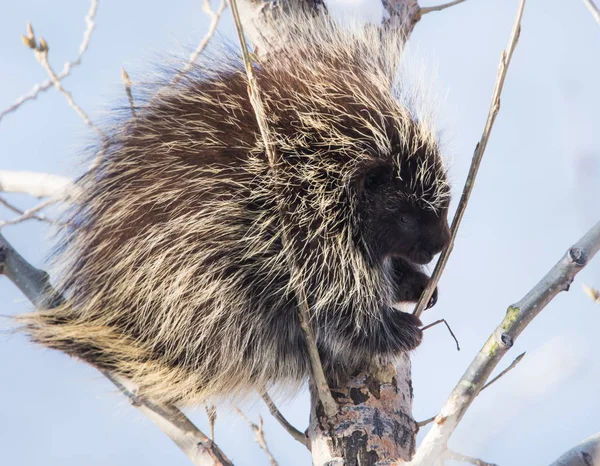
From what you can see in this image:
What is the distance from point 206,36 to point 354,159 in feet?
2.46

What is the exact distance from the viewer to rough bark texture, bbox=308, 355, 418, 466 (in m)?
1.73

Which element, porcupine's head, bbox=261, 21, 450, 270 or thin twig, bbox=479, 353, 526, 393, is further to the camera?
porcupine's head, bbox=261, 21, 450, 270

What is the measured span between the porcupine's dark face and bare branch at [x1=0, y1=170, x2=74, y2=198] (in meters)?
0.91

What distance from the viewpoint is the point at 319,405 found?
1.84 meters

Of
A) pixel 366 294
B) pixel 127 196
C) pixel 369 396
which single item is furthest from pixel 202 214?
pixel 369 396

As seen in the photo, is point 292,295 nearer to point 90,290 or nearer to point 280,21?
point 90,290

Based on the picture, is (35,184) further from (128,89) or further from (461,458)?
(461,458)

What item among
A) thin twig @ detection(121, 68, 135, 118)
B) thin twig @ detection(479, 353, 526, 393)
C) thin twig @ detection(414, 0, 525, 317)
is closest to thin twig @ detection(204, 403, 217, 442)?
thin twig @ detection(414, 0, 525, 317)

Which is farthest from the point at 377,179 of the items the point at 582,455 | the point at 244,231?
the point at 582,455

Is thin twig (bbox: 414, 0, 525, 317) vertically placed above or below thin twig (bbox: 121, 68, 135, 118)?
below

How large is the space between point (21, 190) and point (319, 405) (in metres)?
1.10

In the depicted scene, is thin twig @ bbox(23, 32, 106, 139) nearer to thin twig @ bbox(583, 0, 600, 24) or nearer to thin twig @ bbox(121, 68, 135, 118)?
thin twig @ bbox(121, 68, 135, 118)

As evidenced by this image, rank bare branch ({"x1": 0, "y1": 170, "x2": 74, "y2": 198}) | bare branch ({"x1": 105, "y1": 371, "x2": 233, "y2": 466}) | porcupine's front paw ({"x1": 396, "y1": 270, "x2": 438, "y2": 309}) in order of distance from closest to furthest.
→ bare branch ({"x1": 105, "y1": 371, "x2": 233, "y2": 466}), bare branch ({"x1": 0, "y1": 170, "x2": 74, "y2": 198}), porcupine's front paw ({"x1": 396, "y1": 270, "x2": 438, "y2": 309})

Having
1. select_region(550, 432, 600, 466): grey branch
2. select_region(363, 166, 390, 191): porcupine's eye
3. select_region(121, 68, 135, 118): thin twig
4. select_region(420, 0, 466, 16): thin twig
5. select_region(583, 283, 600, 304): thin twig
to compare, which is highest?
select_region(121, 68, 135, 118): thin twig
